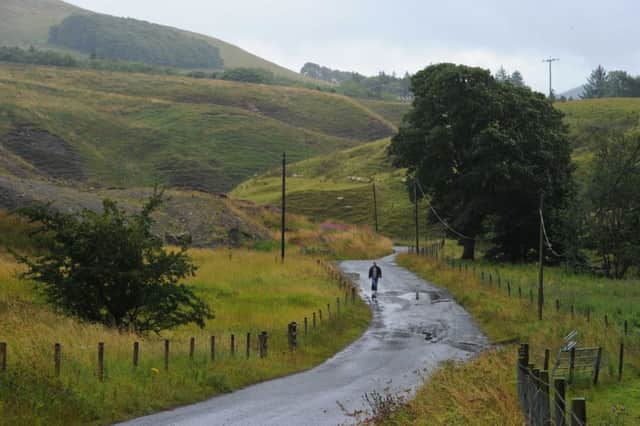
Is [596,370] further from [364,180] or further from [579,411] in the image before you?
[364,180]

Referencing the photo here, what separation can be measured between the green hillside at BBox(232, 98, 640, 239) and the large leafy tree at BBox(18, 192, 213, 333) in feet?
251

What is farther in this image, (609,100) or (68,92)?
(68,92)

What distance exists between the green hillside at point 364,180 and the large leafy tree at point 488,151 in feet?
107

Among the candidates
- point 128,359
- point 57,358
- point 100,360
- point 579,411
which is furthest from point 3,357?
point 579,411

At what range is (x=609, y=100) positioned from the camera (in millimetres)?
147000

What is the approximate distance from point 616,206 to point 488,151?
33.9 feet

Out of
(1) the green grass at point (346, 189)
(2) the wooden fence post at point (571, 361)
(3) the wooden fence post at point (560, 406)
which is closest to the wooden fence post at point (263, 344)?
(2) the wooden fence post at point (571, 361)

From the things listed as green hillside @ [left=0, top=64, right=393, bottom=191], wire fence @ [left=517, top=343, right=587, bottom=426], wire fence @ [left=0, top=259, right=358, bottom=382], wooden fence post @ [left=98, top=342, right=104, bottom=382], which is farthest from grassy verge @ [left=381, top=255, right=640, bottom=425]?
green hillside @ [left=0, top=64, right=393, bottom=191]

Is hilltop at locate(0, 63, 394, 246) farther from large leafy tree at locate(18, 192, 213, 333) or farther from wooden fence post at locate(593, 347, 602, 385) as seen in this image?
wooden fence post at locate(593, 347, 602, 385)

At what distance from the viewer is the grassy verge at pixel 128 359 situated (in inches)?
647

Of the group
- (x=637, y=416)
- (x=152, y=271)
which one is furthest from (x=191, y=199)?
(x=637, y=416)

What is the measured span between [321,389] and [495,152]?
41921 mm

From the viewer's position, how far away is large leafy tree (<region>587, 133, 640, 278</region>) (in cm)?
5919

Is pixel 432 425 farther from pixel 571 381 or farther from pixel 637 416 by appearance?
pixel 571 381
